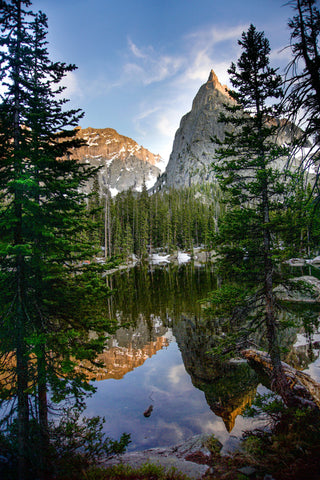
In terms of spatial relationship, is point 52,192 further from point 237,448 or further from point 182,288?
point 182,288

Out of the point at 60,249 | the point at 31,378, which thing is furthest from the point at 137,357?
the point at 60,249

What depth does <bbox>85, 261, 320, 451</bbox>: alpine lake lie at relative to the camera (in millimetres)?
7676

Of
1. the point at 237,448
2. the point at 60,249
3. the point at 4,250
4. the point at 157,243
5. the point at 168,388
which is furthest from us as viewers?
the point at 157,243

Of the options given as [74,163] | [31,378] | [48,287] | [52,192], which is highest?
[74,163]

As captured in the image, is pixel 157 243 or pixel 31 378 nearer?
pixel 31 378

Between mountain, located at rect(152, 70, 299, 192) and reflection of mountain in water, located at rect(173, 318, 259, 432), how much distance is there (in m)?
141

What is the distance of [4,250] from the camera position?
4887mm

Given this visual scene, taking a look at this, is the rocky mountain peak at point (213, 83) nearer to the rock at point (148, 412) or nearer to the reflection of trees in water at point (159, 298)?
the reflection of trees in water at point (159, 298)

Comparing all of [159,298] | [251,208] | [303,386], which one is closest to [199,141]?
[159,298]

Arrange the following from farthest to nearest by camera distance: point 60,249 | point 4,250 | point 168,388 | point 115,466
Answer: point 168,388, point 60,249, point 115,466, point 4,250

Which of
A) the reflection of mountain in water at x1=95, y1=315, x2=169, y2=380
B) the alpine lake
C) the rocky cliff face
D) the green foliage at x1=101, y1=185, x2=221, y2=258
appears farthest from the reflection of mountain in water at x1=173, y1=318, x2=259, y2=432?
the rocky cliff face

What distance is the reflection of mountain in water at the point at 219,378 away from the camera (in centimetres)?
848

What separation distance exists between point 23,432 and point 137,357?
881 cm

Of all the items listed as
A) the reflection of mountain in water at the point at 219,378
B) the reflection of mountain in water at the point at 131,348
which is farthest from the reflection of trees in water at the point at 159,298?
the reflection of mountain in water at the point at 219,378
